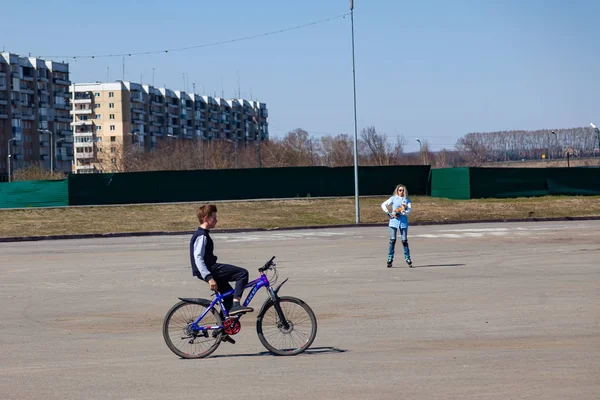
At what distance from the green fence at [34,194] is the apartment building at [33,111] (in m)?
91.0

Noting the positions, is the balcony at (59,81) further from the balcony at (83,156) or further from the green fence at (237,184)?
the green fence at (237,184)

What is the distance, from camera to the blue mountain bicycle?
10.0m

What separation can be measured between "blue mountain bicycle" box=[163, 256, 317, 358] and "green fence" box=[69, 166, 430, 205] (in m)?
40.9

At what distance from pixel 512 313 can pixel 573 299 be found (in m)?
1.89

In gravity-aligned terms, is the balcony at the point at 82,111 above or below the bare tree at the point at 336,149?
above

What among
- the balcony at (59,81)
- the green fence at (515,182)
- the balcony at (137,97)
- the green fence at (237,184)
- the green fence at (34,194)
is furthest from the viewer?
the balcony at (137,97)

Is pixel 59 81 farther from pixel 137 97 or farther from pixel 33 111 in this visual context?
pixel 137 97

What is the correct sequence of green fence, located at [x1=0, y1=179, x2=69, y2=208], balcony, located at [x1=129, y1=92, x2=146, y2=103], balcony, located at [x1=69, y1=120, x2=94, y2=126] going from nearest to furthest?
green fence, located at [x1=0, y1=179, x2=69, y2=208] < balcony, located at [x1=69, y1=120, x2=94, y2=126] < balcony, located at [x1=129, y1=92, x2=146, y2=103]

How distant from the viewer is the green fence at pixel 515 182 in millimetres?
51031

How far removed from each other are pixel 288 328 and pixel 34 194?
4242 cm

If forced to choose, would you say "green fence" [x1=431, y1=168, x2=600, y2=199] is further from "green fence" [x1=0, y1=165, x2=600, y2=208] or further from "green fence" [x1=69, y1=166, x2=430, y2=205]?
"green fence" [x1=69, y1=166, x2=430, y2=205]

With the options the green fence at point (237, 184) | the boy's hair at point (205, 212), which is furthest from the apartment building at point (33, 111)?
the boy's hair at point (205, 212)

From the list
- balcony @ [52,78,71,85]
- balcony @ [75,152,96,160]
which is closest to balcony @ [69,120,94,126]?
balcony @ [75,152,96,160]

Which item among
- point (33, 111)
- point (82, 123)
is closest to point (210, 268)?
point (33, 111)
